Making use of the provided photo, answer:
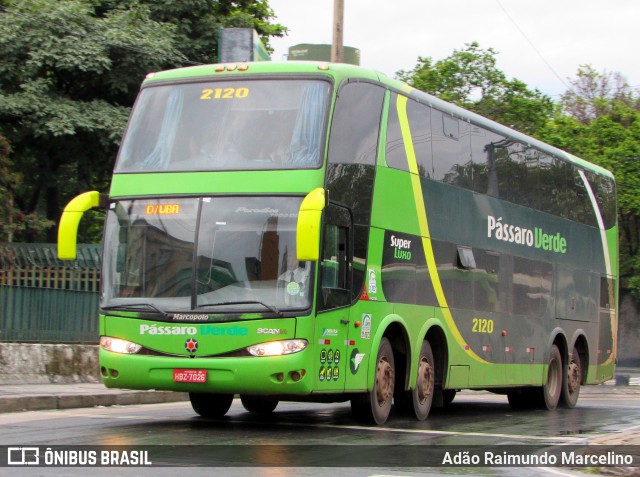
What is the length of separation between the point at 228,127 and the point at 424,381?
463cm

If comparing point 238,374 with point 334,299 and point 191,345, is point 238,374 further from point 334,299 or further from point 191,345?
point 334,299

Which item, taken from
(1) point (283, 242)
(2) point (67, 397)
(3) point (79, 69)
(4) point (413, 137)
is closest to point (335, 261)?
(1) point (283, 242)

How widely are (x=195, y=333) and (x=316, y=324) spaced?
1320 millimetres

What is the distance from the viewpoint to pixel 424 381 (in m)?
14.9

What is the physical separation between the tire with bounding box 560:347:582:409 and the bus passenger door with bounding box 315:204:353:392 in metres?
8.87

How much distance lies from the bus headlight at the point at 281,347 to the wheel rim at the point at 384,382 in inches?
81.0

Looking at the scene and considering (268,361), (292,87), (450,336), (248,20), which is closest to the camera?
(268,361)

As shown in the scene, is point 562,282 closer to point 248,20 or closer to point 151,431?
point 151,431

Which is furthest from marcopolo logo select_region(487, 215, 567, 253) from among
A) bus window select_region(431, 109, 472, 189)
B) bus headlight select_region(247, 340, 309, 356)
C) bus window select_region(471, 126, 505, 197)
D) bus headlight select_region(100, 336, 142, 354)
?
bus headlight select_region(100, 336, 142, 354)

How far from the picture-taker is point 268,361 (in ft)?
38.5

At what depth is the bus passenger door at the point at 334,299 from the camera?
1208 centimetres

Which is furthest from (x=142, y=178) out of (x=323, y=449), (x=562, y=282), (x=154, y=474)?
(x=562, y=282)

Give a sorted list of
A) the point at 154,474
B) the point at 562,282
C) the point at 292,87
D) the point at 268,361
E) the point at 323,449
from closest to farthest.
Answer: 1. the point at 154,474
2. the point at 323,449
3. the point at 268,361
4. the point at 292,87
5. the point at 562,282

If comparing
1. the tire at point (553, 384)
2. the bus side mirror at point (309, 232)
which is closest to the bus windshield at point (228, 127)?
the bus side mirror at point (309, 232)
